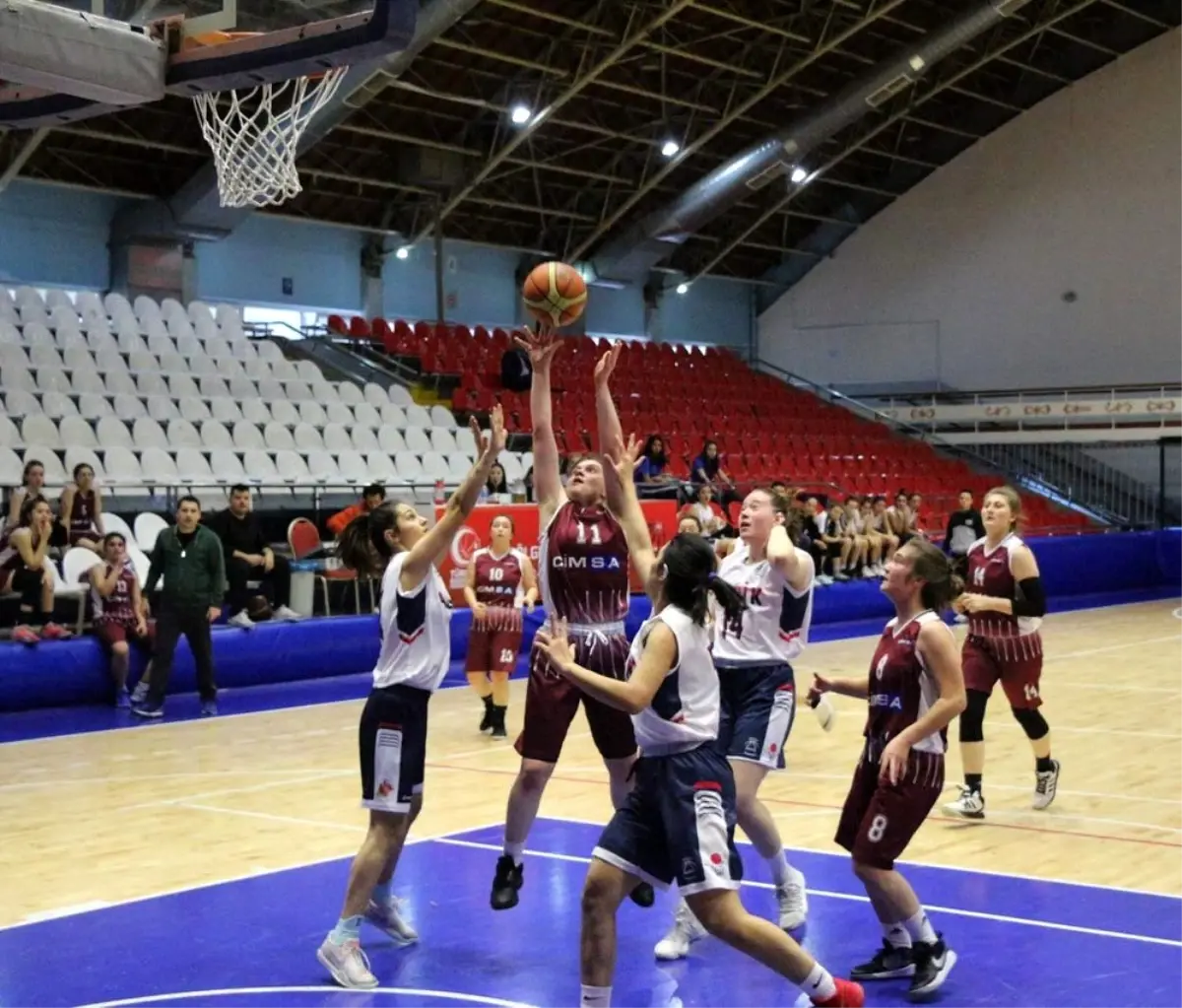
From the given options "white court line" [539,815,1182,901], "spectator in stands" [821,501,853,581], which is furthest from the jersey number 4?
"spectator in stands" [821,501,853,581]

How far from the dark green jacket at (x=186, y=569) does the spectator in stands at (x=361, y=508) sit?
1059mm

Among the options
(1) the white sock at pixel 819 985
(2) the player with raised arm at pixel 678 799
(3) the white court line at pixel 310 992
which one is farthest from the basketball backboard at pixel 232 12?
(1) the white sock at pixel 819 985

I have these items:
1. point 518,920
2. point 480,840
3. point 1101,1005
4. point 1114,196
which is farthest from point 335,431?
point 1114,196

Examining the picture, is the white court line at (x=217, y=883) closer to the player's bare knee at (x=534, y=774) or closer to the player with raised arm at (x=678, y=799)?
the player's bare knee at (x=534, y=774)

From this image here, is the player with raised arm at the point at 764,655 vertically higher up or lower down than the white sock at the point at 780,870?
higher up

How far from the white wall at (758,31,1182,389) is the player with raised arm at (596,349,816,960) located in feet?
79.7

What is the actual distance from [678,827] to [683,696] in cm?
40

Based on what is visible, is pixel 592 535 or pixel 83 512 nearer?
pixel 592 535

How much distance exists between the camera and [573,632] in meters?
6.53

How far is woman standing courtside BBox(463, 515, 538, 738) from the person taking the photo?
11.7 meters

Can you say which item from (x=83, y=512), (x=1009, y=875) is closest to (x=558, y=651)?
(x=1009, y=875)

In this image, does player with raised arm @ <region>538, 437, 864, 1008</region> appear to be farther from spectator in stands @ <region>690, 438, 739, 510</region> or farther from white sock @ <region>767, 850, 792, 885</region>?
spectator in stands @ <region>690, 438, 739, 510</region>

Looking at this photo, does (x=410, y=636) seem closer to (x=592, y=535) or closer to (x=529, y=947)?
(x=592, y=535)

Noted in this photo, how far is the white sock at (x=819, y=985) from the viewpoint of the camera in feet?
15.5
